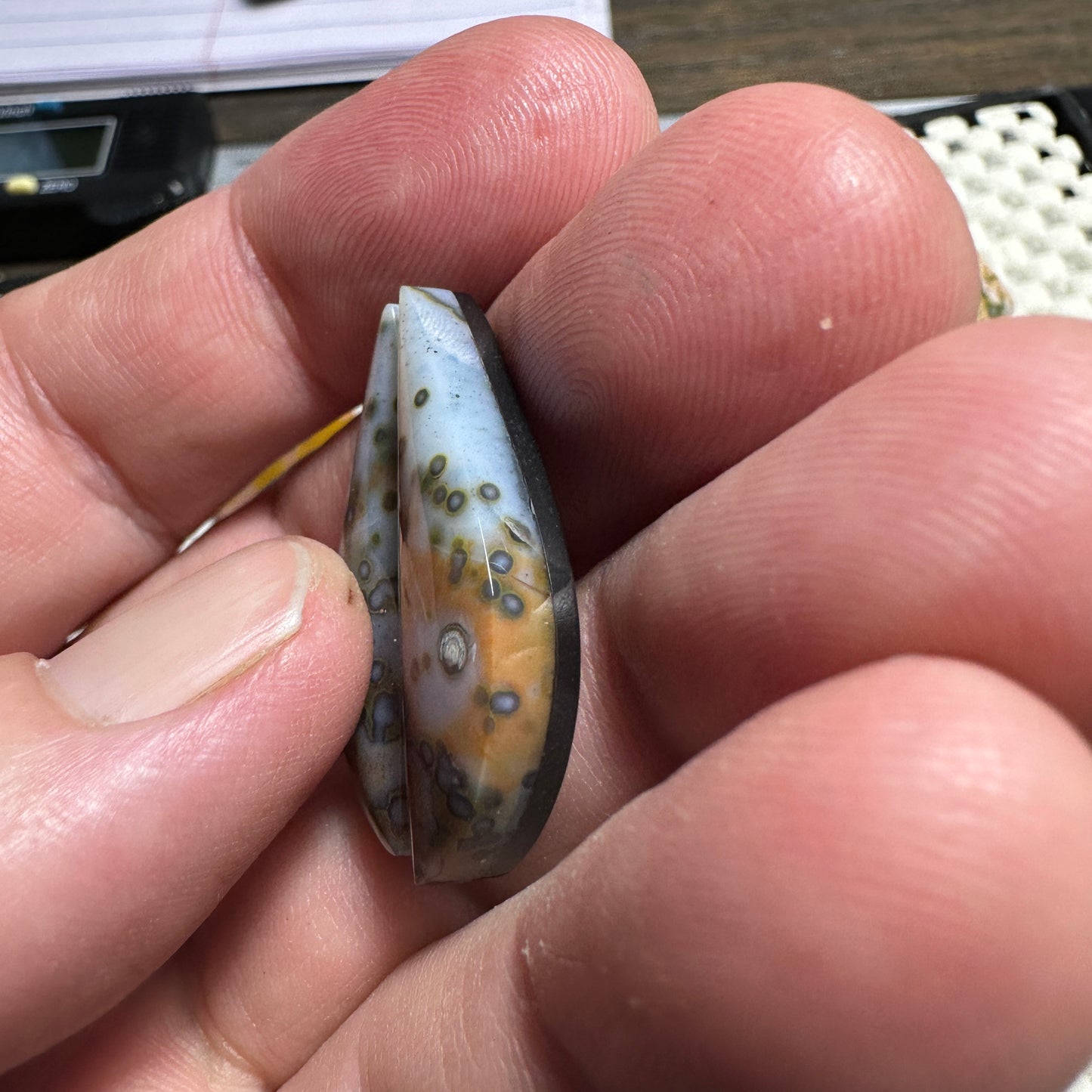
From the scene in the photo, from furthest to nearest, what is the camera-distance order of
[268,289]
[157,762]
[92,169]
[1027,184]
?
1. [92,169]
2. [1027,184]
3. [268,289]
4. [157,762]

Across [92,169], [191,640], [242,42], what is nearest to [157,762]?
[191,640]

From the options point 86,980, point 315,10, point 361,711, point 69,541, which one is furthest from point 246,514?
point 315,10

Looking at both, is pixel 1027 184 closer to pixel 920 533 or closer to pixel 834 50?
pixel 834 50

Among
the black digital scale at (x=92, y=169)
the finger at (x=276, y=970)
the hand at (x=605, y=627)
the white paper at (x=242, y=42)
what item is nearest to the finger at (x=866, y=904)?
the hand at (x=605, y=627)

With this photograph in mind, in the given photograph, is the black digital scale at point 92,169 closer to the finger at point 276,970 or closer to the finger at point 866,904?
the finger at point 276,970

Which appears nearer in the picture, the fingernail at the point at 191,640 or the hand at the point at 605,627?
the hand at the point at 605,627

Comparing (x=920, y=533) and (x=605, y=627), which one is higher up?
(x=920, y=533)
